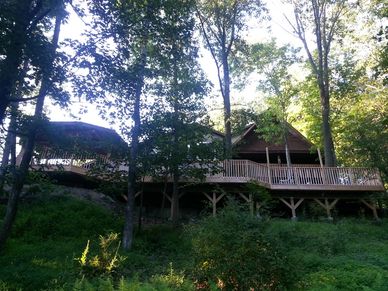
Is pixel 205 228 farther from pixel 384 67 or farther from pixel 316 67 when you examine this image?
pixel 316 67

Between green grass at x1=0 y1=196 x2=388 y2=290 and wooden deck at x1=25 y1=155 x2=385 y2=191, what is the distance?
77.4 inches

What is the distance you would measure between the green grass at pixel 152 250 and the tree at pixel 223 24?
10797mm

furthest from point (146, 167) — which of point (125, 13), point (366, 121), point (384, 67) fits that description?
point (366, 121)

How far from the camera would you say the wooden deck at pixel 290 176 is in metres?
17.2

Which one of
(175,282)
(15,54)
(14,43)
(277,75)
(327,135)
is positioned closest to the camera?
(14,43)

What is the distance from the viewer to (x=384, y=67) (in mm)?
13320

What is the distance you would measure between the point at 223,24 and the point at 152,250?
607 inches

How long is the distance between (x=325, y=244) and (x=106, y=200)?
34.4ft

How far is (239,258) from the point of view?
627 cm

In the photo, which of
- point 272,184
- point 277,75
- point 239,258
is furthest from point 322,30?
point 239,258

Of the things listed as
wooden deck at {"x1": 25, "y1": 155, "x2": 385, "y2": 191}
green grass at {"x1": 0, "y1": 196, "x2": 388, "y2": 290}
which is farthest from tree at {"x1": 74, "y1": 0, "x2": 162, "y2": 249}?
wooden deck at {"x1": 25, "y1": 155, "x2": 385, "y2": 191}

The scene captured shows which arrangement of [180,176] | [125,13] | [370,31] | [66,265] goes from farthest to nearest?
[370,31] < [180,176] < [66,265] < [125,13]

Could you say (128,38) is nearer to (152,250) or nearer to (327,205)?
(152,250)

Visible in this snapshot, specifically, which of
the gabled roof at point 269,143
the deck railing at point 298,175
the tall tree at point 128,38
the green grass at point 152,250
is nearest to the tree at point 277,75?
the gabled roof at point 269,143
